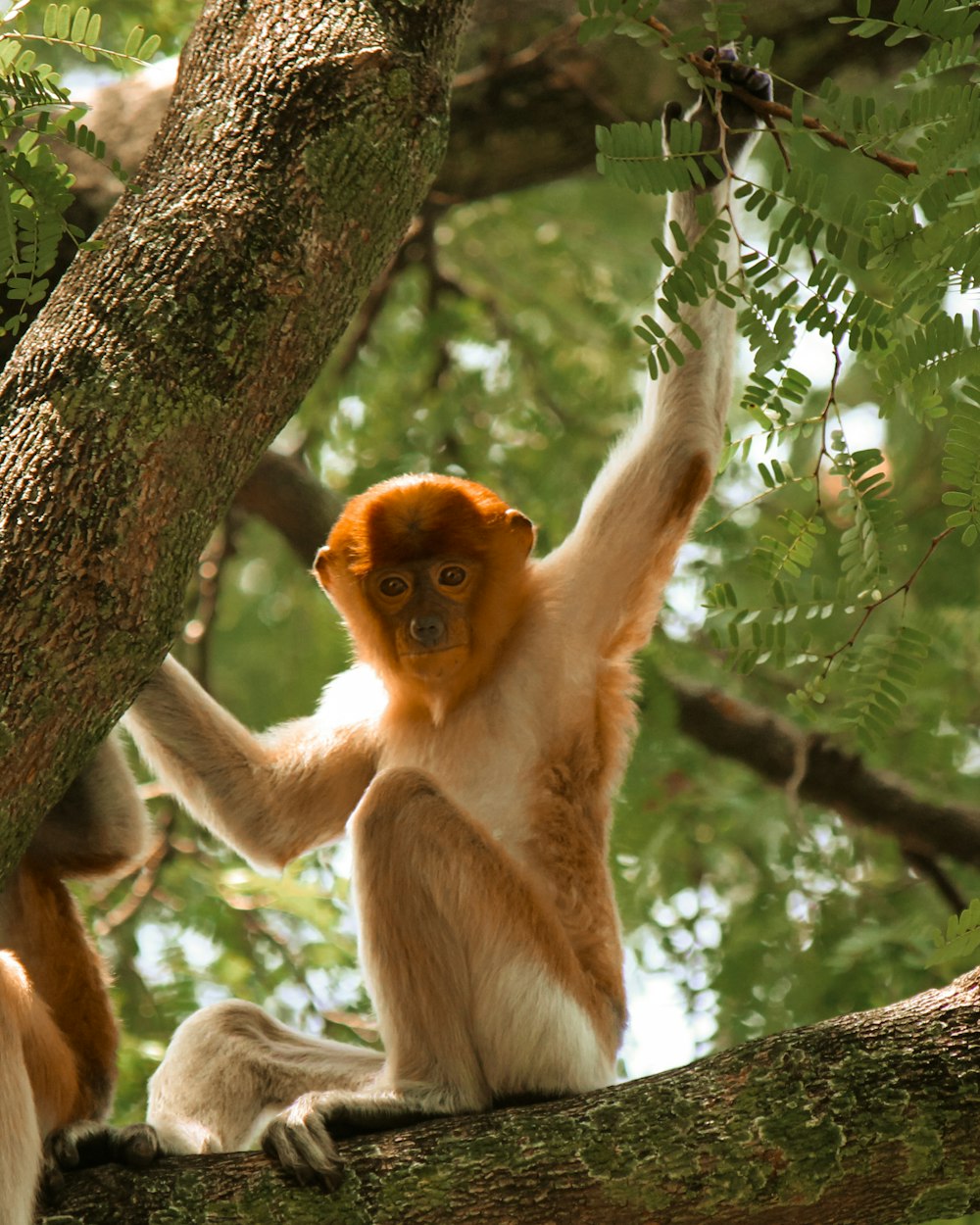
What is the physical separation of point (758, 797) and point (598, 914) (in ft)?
9.79

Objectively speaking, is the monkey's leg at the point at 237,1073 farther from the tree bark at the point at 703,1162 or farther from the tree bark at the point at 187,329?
the tree bark at the point at 187,329

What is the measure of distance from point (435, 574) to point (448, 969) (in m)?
1.57

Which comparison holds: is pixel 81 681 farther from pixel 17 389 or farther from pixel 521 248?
pixel 521 248

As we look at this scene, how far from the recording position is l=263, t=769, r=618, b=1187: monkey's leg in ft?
16.1

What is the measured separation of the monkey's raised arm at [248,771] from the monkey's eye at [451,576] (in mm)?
786

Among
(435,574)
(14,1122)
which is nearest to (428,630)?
(435,574)

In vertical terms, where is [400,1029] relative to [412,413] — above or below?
below

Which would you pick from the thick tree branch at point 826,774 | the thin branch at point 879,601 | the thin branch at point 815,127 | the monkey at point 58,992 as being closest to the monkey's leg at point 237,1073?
the monkey at point 58,992

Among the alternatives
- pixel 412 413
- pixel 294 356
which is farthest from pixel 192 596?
pixel 294 356

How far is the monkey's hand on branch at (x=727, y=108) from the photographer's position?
4.41 meters

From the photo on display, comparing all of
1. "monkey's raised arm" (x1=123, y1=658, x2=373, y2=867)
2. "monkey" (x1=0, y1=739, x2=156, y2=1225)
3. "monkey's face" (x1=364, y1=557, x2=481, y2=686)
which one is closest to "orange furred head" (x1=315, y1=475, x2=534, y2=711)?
"monkey's face" (x1=364, y1=557, x2=481, y2=686)

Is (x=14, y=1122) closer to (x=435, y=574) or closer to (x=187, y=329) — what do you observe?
(x=187, y=329)

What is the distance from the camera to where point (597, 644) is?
564cm

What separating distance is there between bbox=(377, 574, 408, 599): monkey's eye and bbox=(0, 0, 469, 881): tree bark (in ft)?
6.10
